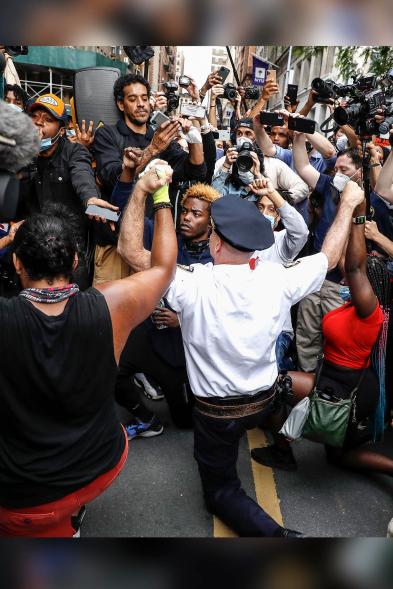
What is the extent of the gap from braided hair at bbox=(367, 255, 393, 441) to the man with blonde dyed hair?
1.14 metres

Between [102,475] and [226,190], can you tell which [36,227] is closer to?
[102,475]

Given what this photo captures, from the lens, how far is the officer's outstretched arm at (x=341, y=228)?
262 centimetres

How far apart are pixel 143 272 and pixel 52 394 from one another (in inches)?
22.8

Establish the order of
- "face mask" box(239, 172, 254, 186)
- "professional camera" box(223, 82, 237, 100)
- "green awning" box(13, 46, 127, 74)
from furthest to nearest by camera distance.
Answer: "green awning" box(13, 46, 127, 74) < "professional camera" box(223, 82, 237, 100) < "face mask" box(239, 172, 254, 186)

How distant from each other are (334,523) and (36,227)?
7.36 ft

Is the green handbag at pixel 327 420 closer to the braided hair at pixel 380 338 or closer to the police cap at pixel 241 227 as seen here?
the braided hair at pixel 380 338

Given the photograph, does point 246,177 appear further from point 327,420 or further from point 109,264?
point 327,420

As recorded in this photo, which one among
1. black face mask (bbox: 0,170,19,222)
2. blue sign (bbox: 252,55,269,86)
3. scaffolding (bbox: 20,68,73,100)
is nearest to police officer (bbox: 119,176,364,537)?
black face mask (bbox: 0,170,19,222)

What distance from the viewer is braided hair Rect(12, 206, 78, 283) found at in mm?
1736

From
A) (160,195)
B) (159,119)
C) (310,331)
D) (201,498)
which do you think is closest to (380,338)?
(310,331)

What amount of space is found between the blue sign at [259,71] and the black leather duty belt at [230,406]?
8209 mm

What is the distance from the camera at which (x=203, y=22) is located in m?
1.30

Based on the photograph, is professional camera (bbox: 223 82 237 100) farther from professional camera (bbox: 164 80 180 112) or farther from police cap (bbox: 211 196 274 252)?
police cap (bbox: 211 196 274 252)

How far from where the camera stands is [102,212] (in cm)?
293
